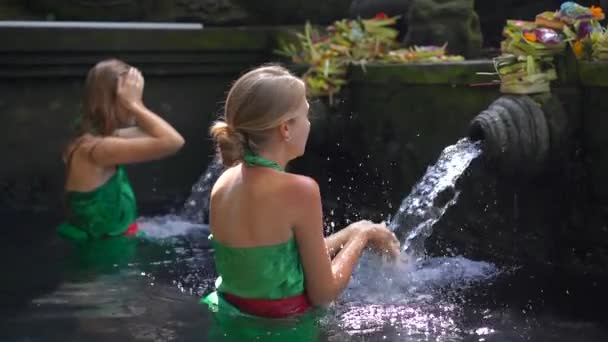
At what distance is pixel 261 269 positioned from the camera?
9.87ft

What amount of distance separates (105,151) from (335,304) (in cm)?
164

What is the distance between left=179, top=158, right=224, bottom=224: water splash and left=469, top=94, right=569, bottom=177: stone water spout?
2.26 meters

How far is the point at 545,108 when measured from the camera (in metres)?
4.29

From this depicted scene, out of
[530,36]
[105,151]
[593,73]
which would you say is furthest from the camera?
[105,151]

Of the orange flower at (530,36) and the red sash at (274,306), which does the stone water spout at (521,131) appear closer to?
the orange flower at (530,36)

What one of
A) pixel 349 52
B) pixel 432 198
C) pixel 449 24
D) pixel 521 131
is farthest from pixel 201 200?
pixel 521 131

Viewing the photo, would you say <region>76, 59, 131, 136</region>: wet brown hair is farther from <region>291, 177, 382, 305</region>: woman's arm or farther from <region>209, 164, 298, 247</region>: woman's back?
<region>291, 177, 382, 305</region>: woman's arm

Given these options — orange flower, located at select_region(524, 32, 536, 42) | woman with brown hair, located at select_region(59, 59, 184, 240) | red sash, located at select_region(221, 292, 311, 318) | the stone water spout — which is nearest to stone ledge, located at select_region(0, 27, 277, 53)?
woman with brown hair, located at select_region(59, 59, 184, 240)

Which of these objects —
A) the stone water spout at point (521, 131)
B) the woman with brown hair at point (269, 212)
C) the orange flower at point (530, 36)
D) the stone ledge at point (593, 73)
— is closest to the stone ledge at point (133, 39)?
the orange flower at point (530, 36)

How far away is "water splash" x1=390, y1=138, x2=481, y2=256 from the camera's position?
14.6ft

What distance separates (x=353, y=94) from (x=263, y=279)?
301 centimetres

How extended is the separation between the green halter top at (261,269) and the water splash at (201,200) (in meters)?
2.95

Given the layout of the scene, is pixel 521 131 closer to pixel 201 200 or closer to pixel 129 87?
pixel 129 87

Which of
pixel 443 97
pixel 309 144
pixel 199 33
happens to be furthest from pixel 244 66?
pixel 443 97
